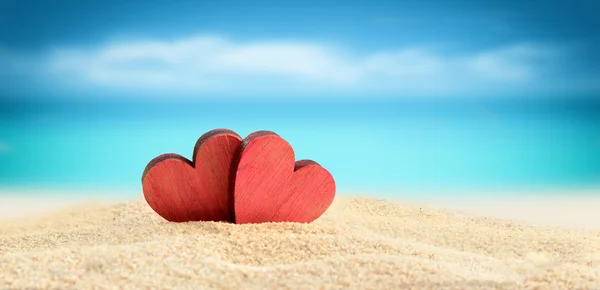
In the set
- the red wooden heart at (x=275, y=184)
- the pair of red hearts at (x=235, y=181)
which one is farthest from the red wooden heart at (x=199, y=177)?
the red wooden heart at (x=275, y=184)

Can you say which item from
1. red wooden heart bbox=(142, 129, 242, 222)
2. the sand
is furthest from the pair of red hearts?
the sand

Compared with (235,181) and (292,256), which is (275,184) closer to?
(235,181)

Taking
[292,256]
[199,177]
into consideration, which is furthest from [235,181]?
[292,256]

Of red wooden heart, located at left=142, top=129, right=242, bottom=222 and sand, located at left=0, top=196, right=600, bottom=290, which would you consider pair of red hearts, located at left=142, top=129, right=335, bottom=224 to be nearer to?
red wooden heart, located at left=142, top=129, right=242, bottom=222

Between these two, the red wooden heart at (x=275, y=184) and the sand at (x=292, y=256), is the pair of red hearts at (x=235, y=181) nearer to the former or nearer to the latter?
the red wooden heart at (x=275, y=184)

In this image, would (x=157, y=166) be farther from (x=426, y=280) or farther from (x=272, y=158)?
(x=426, y=280)

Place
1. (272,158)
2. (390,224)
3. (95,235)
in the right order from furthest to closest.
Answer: (390,224), (95,235), (272,158)

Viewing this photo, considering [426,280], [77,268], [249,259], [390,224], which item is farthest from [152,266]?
[390,224]

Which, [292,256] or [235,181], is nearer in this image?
[292,256]
